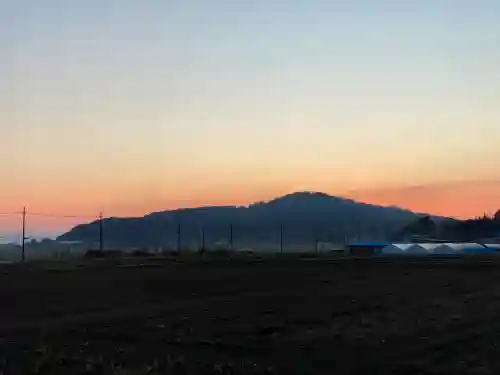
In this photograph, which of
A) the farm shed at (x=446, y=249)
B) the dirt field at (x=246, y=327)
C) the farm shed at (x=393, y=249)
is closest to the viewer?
the dirt field at (x=246, y=327)

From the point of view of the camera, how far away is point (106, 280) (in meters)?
43.1

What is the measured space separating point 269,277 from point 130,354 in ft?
97.2

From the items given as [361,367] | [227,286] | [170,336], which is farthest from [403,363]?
[227,286]

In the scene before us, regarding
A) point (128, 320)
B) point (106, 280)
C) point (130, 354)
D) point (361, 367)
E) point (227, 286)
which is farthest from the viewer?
point (106, 280)

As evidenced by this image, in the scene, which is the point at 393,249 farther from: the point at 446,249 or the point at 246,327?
the point at 246,327

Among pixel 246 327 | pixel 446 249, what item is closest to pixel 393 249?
pixel 446 249

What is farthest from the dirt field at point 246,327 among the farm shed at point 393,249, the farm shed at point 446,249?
the farm shed at point 446,249

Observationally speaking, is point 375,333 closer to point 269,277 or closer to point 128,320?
point 128,320

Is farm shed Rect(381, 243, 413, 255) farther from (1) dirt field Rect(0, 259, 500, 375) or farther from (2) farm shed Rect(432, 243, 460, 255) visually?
(1) dirt field Rect(0, 259, 500, 375)

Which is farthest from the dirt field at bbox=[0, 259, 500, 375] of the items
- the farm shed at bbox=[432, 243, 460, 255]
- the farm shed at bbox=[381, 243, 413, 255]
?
the farm shed at bbox=[432, 243, 460, 255]

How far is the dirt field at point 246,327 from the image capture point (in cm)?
1636

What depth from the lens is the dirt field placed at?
16.4 metres

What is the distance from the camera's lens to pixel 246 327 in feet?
74.0

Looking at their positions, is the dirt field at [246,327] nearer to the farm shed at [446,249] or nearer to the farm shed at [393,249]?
the farm shed at [393,249]
